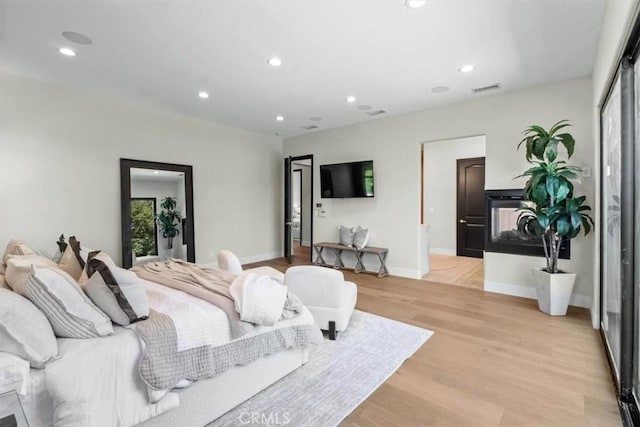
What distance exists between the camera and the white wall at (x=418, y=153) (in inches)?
146

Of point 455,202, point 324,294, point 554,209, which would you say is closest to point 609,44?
point 554,209

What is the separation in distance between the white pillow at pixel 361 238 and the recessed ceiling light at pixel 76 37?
4592mm

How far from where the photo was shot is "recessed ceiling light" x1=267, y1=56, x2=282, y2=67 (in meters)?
3.22

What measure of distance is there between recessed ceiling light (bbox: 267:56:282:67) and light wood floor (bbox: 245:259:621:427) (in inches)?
121

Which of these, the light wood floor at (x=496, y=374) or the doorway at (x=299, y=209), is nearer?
the light wood floor at (x=496, y=374)

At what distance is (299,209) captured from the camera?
9453 millimetres

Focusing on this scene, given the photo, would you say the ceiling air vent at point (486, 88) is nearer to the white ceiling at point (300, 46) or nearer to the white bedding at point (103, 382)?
the white ceiling at point (300, 46)

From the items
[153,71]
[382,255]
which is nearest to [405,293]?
[382,255]

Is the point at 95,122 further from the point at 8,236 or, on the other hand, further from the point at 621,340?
the point at 621,340

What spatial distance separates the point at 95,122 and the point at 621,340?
614 centimetres

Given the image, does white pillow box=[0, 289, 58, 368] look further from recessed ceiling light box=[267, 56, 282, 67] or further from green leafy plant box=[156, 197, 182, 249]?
green leafy plant box=[156, 197, 182, 249]

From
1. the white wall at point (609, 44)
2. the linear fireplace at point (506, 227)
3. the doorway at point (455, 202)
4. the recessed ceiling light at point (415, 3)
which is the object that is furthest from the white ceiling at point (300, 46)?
the doorway at point (455, 202)

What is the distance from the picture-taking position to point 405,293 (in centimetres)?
433

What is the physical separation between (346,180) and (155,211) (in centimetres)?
345
